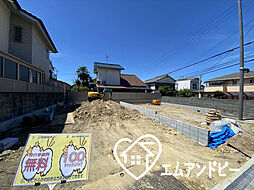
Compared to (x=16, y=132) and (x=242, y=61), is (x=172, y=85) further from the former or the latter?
(x=16, y=132)

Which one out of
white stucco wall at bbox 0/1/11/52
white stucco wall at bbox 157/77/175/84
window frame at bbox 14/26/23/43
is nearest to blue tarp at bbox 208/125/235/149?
white stucco wall at bbox 0/1/11/52

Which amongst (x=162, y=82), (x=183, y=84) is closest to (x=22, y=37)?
(x=162, y=82)

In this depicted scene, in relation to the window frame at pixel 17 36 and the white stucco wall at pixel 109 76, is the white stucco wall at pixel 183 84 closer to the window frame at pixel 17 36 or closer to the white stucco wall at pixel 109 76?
the white stucco wall at pixel 109 76

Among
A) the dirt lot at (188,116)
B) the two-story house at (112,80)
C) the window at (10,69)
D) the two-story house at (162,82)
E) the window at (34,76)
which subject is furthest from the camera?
the two-story house at (162,82)

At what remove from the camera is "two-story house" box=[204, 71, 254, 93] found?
15.1m

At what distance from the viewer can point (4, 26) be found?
6113 mm

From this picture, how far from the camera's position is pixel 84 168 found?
1561 millimetres

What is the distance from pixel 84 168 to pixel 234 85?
23168 millimetres

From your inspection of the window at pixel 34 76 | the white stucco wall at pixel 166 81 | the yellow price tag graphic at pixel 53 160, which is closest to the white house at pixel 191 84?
the white stucco wall at pixel 166 81

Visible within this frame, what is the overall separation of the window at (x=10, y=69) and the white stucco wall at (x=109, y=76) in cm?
1243

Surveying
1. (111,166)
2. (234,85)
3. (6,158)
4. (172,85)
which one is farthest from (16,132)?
(172,85)

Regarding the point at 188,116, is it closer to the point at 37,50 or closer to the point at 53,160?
the point at 53,160

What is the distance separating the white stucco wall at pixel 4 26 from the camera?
5812 mm

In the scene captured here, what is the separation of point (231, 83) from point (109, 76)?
20.4 meters
